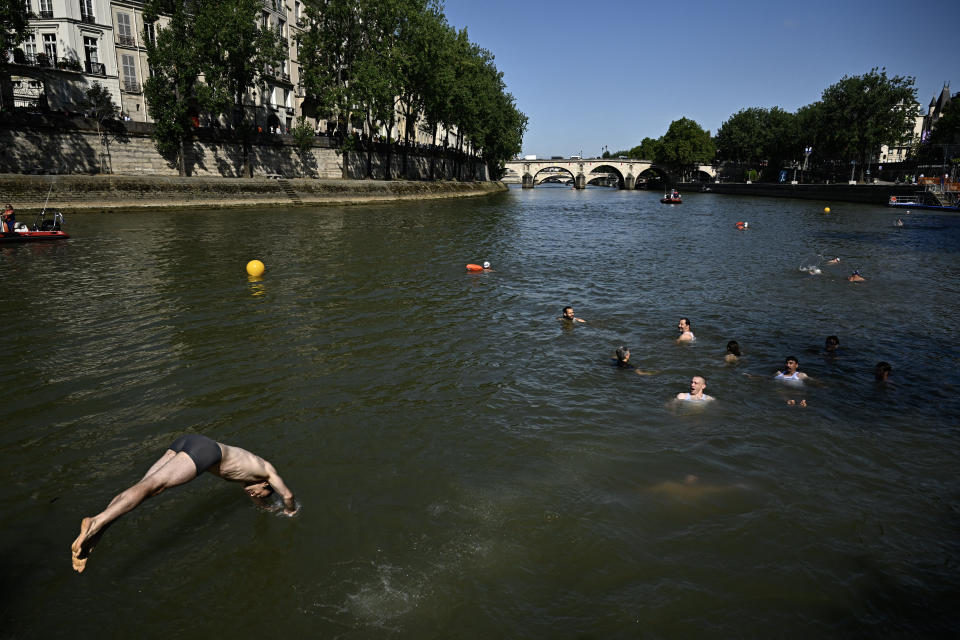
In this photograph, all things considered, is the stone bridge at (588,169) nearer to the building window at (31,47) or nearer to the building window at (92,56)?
the building window at (92,56)

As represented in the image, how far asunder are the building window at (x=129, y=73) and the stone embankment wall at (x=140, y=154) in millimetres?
6600

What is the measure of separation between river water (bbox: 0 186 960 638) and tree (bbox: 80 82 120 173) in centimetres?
3135

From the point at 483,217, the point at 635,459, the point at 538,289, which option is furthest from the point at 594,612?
the point at 483,217

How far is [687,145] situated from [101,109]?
12046 cm

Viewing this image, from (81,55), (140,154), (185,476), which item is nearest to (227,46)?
(140,154)

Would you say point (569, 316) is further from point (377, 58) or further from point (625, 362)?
point (377, 58)

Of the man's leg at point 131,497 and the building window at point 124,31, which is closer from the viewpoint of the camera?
the man's leg at point 131,497

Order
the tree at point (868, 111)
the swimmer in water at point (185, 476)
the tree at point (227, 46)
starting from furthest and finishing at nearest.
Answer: the tree at point (868, 111) < the tree at point (227, 46) < the swimmer in water at point (185, 476)

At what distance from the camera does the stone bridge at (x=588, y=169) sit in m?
143

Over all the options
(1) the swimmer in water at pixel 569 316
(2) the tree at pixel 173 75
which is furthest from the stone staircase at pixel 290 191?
(1) the swimmer in water at pixel 569 316

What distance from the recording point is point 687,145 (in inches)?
5157

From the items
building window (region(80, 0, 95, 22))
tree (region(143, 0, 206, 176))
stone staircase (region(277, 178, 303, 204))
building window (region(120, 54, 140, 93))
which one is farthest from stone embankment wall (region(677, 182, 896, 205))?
building window (region(80, 0, 95, 22))

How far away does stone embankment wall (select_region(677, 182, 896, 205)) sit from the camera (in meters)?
69.8

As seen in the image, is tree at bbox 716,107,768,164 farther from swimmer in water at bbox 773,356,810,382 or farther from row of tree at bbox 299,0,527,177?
swimmer in water at bbox 773,356,810,382
